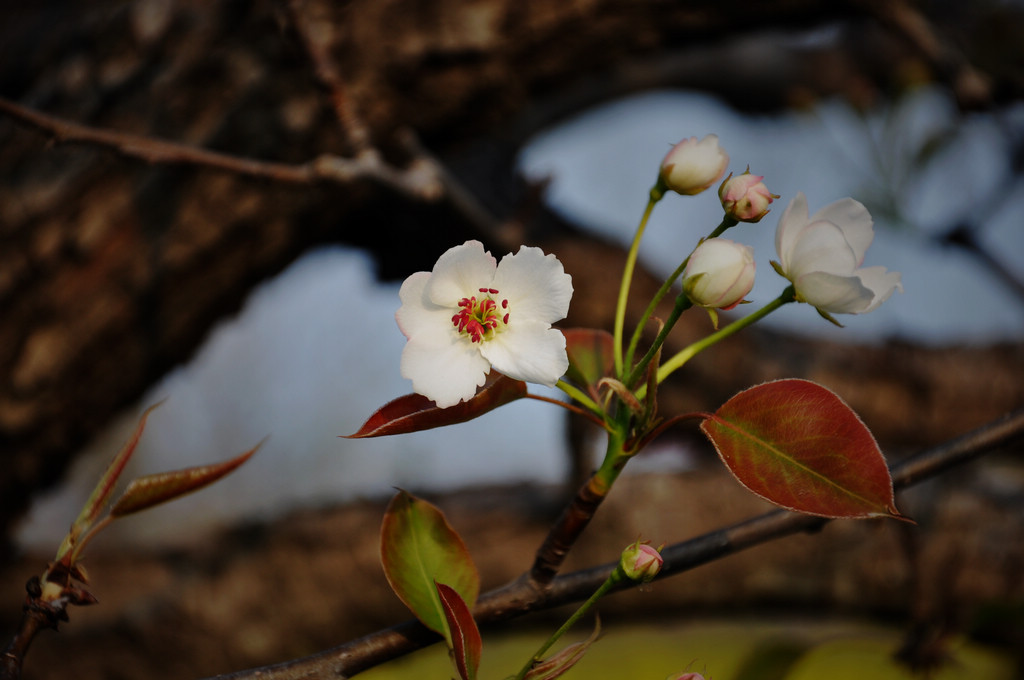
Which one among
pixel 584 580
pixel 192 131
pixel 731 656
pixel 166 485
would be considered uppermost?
pixel 192 131

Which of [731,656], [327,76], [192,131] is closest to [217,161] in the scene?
[327,76]

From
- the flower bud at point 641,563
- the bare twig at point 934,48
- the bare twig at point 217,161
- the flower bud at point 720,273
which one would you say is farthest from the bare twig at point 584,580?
the bare twig at point 934,48

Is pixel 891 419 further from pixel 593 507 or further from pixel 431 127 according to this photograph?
pixel 593 507

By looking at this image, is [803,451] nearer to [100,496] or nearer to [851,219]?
[851,219]

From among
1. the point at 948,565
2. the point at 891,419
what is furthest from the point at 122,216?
the point at 891,419

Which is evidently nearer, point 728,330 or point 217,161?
point 728,330

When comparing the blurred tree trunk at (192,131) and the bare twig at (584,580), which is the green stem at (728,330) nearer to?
the bare twig at (584,580)

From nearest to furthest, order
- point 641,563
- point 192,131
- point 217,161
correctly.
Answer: point 641,563 < point 217,161 < point 192,131

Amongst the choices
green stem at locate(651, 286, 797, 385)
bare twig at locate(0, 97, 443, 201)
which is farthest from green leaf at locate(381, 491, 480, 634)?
bare twig at locate(0, 97, 443, 201)
